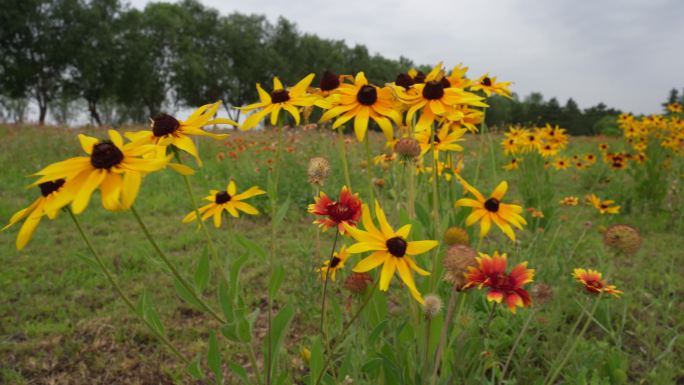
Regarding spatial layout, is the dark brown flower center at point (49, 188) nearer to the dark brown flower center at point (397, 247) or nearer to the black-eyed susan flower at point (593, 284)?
the dark brown flower center at point (397, 247)

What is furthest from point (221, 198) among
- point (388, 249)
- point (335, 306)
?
point (388, 249)

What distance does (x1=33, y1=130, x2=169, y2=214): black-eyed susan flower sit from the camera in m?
0.68

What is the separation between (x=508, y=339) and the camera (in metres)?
1.83

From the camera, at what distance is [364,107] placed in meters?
1.04

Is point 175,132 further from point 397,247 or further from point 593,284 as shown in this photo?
point 593,284

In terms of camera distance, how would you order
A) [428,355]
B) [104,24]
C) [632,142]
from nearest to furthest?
[428,355]
[632,142]
[104,24]

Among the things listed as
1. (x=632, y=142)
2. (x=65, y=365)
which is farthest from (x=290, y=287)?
(x=632, y=142)

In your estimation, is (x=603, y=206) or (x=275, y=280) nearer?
(x=275, y=280)

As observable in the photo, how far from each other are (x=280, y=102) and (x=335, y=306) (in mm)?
538

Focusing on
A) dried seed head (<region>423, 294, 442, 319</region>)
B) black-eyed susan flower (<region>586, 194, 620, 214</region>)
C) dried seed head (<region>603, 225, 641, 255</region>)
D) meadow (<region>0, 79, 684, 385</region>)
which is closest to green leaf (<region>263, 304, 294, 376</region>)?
meadow (<region>0, 79, 684, 385</region>)

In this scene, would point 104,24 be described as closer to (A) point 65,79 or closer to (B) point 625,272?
(A) point 65,79

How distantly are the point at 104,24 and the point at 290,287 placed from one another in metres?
25.7

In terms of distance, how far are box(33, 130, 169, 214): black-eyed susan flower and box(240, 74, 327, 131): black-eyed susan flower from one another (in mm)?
301

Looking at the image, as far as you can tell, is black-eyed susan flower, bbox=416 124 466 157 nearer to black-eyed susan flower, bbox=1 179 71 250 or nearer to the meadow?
the meadow
